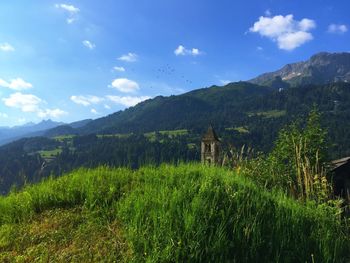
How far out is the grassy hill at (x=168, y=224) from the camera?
5.38m

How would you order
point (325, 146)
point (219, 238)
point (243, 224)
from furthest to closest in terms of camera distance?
point (325, 146)
point (243, 224)
point (219, 238)

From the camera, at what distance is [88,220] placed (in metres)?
6.48

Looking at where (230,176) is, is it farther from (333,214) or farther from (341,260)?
(341,260)

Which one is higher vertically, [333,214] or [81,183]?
[81,183]

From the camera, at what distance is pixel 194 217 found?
5500 millimetres

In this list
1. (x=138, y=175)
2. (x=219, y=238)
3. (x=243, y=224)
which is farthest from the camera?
(x=138, y=175)

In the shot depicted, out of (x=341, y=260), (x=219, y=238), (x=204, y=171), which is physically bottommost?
(x=341, y=260)

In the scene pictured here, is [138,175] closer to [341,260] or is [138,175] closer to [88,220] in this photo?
[88,220]

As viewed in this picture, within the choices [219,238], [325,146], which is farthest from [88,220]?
[325,146]

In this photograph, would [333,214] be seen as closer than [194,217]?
No

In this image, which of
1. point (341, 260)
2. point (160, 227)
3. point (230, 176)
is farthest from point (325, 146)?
point (160, 227)

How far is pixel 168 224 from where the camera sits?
18.1 ft

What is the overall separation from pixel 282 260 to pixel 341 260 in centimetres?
92

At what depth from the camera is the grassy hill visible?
17.7 ft
